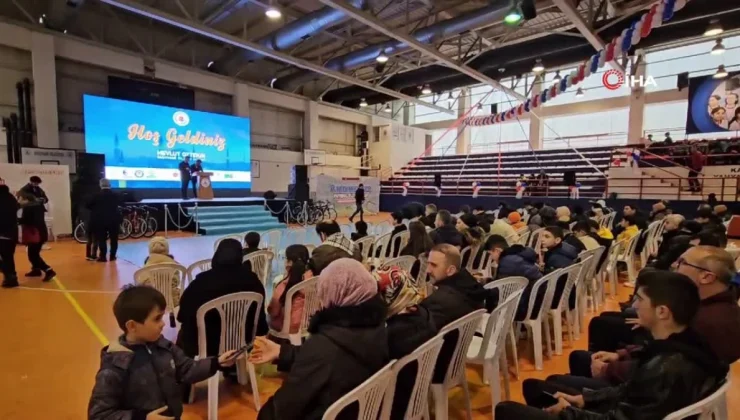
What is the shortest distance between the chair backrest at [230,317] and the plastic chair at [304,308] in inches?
8.0

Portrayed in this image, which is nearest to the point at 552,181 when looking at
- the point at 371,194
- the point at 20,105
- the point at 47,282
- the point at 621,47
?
the point at 371,194

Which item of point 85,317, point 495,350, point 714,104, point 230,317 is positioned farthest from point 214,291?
point 714,104

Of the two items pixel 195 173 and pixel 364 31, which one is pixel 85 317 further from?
pixel 364 31

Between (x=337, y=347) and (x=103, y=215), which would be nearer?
(x=337, y=347)

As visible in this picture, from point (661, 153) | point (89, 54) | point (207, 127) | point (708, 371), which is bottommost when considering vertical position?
point (708, 371)

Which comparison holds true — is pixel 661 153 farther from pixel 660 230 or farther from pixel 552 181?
pixel 660 230

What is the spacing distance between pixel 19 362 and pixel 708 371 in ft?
13.4

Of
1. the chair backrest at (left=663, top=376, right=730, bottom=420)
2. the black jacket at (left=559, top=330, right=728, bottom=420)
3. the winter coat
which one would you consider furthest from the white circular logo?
the chair backrest at (left=663, top=376, right=730, bottom=420)

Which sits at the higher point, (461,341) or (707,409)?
(707,409)

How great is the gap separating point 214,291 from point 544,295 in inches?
85.8

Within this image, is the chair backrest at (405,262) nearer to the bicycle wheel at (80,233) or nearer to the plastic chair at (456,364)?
the plastic chair at (456,364)

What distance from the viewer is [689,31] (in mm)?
9789

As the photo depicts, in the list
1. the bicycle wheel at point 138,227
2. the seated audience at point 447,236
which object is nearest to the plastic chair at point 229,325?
the seated audience at point 447,236

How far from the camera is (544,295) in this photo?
279 cm
